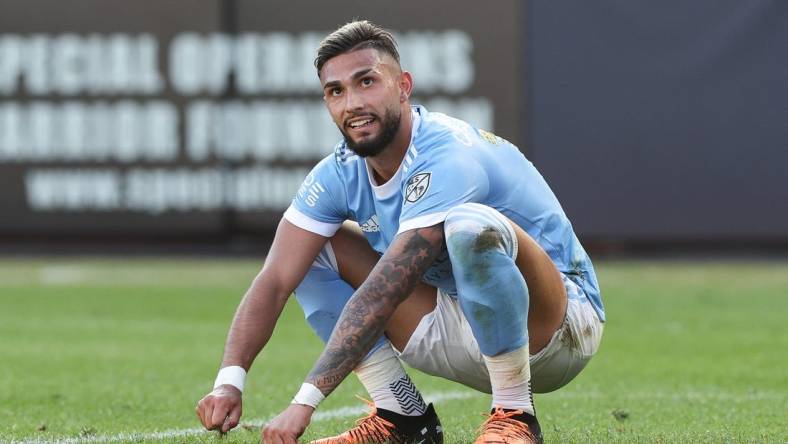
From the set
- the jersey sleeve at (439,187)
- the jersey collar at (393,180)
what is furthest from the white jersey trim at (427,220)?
the jersey collar at (393,180)

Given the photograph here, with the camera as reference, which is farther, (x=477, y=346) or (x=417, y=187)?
(x=477, y=346)

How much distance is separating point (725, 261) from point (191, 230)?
16.1 ft

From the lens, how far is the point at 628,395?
5.67 meters

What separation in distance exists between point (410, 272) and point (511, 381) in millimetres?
485

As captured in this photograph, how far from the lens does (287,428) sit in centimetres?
361

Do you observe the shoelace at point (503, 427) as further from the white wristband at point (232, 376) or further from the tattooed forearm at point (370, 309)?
the white wristband at point (232, 376)

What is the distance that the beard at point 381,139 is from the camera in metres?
3.99

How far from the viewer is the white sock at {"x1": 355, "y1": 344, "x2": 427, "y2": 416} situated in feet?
14.1

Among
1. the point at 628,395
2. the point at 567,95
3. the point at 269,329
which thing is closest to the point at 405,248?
the point at 269,329

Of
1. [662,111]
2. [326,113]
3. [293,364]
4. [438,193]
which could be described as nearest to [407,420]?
[438,193]

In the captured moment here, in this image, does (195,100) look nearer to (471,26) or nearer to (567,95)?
(471,26)

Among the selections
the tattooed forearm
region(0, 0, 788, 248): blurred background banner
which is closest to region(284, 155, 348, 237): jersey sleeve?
the tattooed forearm

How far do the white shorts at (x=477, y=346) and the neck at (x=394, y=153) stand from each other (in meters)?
0.44

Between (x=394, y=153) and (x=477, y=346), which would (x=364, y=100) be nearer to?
(x=394, y=153)
